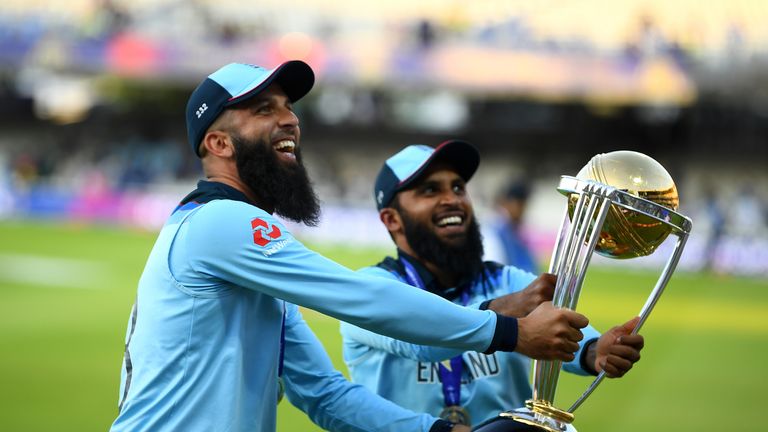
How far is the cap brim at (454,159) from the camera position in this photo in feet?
14.2

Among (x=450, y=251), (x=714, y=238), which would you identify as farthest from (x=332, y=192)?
(x=450, y=251)

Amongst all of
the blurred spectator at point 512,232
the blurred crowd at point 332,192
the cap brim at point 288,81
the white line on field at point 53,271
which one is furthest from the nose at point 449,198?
the blurred crowd at point 332,192

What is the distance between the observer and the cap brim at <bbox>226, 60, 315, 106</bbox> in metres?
3.13

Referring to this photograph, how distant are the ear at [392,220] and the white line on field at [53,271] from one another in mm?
13535

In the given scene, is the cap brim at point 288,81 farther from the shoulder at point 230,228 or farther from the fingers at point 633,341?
the fingers at point 633,341

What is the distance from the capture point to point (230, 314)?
293 centimetres

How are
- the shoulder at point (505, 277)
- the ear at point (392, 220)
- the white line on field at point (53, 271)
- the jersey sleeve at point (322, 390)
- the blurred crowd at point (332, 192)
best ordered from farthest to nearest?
the blurred crowd at point (332, 192) < the white line on field at point (53, 271) < the ear at point (392, 220) < the shoulder at point (505, 277) < the jersey sleeve at point (322, 390)

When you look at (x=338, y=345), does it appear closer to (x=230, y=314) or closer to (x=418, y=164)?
(x=418, y=164)

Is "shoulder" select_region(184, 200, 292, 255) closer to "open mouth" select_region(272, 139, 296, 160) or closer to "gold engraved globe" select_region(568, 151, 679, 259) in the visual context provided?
"open mouth" select_region(272, 139, 296, 160)

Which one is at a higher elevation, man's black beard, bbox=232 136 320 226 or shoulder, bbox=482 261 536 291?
man's black beard, bbox=232 136 320 226

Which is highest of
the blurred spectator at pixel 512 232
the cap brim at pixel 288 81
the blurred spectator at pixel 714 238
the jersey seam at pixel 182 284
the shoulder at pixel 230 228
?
the blurred spectator at pixel 714 238

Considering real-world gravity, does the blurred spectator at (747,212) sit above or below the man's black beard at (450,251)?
above

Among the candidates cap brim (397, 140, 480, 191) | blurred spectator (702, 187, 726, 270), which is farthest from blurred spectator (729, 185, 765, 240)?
cap brim (397, 140, 480, 191)

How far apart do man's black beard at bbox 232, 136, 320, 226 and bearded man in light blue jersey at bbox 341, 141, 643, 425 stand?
0.64 meters
